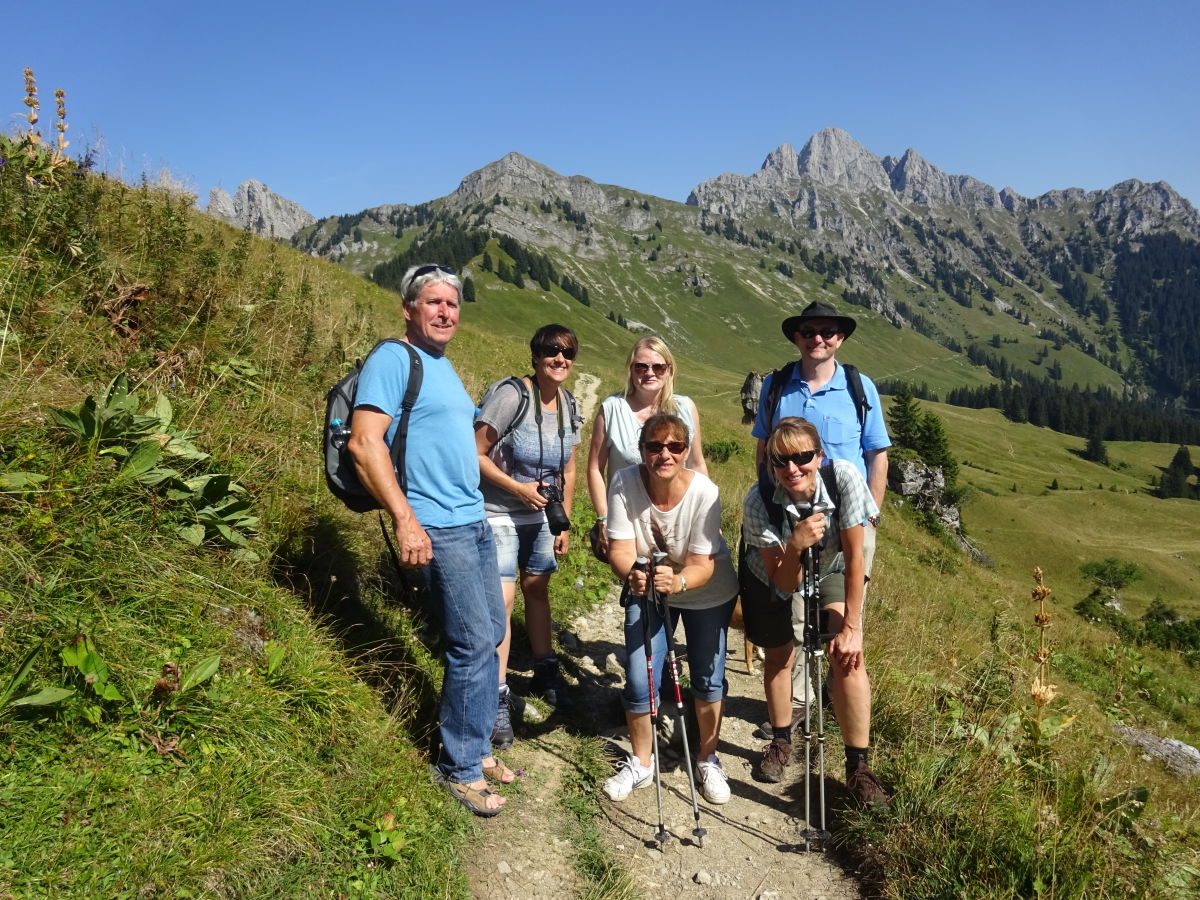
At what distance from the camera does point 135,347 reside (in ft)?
18.7

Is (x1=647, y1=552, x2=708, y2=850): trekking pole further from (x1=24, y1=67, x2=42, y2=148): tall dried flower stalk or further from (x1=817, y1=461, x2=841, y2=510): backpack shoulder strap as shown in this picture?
(x1=24, y1=67, x2=42, y2=148): tall dried flower stalk

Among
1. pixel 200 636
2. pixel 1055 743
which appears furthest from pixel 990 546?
pixel 200 636

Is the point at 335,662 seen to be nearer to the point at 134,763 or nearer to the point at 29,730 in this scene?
the point at 134,763

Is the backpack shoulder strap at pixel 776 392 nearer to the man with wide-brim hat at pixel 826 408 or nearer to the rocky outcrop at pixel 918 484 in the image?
the man with wide-brim hat at pixel 826 408

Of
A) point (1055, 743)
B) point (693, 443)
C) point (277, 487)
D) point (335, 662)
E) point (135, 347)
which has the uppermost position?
point (135, 347)

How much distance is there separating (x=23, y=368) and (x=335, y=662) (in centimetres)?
268

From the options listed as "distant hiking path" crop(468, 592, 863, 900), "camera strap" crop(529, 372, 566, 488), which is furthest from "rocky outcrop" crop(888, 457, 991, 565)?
"camera strap" crop(529, 372, 566, 488)

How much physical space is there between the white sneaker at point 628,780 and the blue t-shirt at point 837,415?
105 inches

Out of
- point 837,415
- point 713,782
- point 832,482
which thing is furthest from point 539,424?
point 713,782

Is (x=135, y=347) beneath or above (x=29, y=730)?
above

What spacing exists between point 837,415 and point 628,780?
308cm

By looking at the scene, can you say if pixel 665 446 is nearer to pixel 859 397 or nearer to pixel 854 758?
pixel 859 397

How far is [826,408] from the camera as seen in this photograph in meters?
5.32

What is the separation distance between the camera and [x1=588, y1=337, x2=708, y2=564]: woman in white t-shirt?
5.41m
